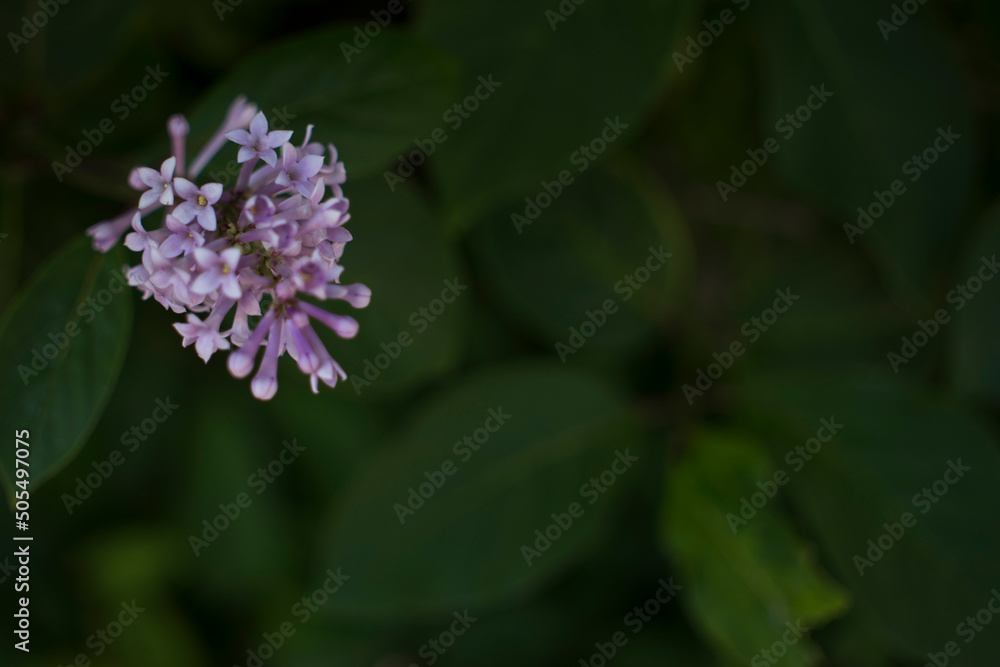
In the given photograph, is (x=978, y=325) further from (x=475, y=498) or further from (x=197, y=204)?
(x=197, y=204)

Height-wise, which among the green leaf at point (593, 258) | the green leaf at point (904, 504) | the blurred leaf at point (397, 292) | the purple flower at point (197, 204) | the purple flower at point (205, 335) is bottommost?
the green leaf at point (904, 504)

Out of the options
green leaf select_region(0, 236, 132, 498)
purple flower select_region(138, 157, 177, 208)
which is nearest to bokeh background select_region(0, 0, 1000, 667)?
green leaf select_region(0, 236, 132, 498)

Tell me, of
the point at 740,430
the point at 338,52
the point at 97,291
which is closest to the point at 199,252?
the point at 97,291

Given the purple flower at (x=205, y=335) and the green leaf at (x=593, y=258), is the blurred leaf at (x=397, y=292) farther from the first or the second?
the purple flower at (x=205, y=335)

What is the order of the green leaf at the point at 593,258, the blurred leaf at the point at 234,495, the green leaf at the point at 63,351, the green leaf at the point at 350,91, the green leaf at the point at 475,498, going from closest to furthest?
the green leaf at the point at 63,351, the green leaf at the point at 350,91, the green leaf at the point at 475,498, the green leaf at the point at 593,258, the blurred leaf at the point at 234,495

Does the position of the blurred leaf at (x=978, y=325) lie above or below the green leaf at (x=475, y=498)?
below

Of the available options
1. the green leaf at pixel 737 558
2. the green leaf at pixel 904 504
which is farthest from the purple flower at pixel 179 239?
the green leaf at pixel 904 504

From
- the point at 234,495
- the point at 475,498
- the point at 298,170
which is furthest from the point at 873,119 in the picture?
the point at 234,495
